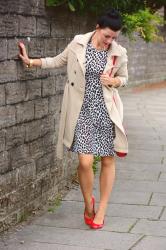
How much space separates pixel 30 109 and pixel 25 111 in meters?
0.12

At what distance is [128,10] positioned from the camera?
23.6 feet

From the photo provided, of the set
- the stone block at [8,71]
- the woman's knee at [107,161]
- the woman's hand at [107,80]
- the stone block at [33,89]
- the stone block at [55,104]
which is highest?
the stone block at [8,71]

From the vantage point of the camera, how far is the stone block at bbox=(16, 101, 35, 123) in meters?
5.19

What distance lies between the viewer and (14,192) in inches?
205

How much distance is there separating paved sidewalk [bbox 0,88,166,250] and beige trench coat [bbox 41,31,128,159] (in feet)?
2.33

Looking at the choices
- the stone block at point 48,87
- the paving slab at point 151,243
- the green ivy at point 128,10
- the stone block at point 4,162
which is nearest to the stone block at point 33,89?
the stone block at point 48,87

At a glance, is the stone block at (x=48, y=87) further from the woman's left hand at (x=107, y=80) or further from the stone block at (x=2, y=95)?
the stone block at (x=2, y=95)

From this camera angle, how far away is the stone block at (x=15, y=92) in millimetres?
4960

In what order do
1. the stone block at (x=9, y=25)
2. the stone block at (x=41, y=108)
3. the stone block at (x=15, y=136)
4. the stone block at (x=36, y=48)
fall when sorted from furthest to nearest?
the stone block at (x=41, y=108) → the stone block at (x=36, y=48) → the stone block at (x=15, y=136) → the stone block at (x=9, y=25)

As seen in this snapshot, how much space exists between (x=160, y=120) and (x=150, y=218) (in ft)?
20.6

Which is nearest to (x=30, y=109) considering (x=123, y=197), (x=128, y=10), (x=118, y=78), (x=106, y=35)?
(x=118, y=78)

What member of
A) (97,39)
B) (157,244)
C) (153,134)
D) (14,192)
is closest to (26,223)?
(14,192)

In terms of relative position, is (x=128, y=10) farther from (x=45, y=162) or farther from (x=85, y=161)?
(x=85, y=161)

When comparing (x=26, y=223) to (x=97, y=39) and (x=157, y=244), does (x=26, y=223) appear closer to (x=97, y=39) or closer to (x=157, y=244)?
(x=157, y=244)
